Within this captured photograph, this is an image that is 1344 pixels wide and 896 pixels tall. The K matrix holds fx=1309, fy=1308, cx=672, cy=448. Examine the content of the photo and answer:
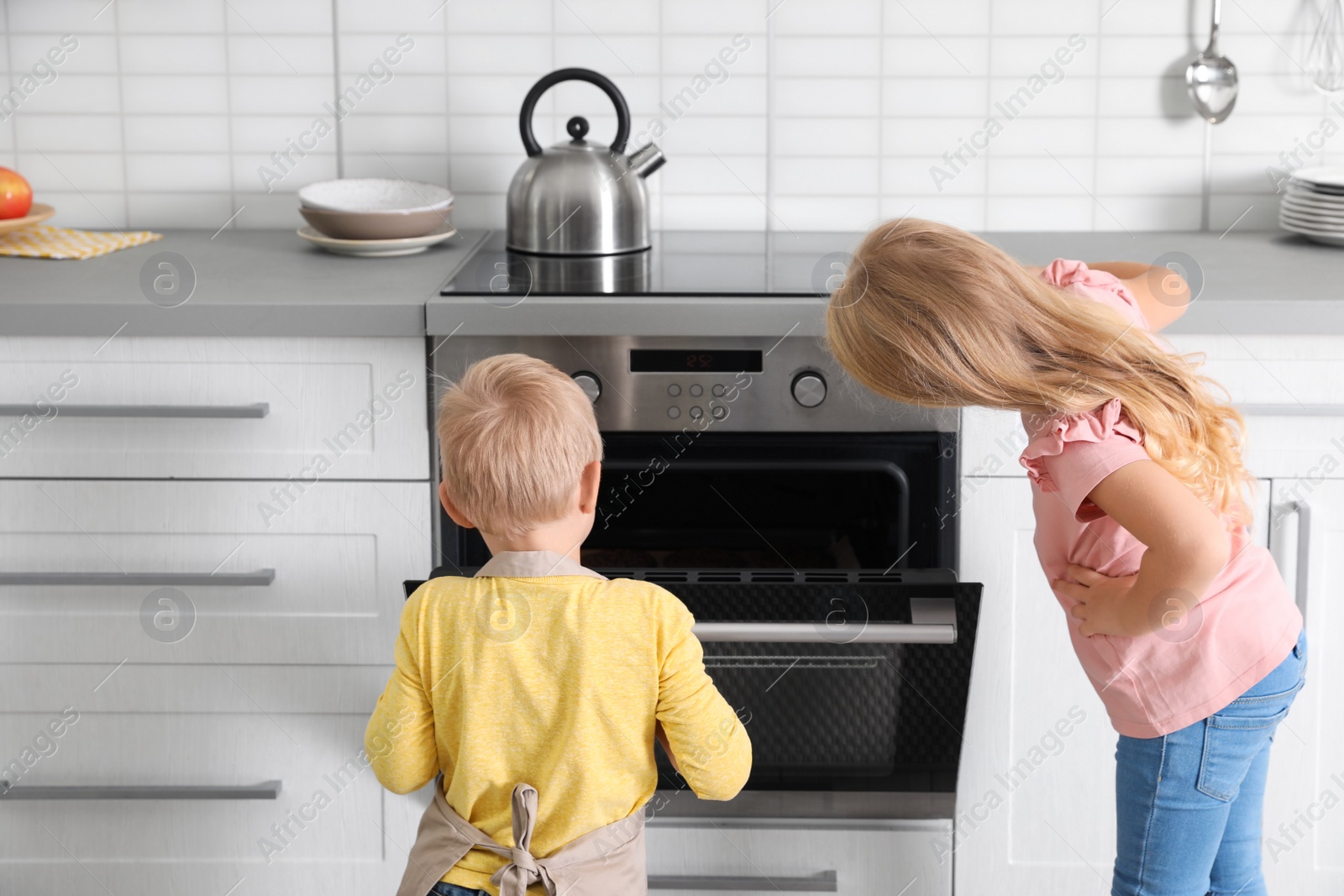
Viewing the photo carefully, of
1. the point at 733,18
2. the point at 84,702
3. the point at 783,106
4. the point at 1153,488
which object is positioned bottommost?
the point at 84,702

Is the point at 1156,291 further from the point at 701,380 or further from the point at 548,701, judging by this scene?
the point at 548,701

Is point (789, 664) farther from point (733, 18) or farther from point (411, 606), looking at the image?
point (733, 18)

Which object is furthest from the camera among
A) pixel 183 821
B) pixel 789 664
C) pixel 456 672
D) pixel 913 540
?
pixel 183 821

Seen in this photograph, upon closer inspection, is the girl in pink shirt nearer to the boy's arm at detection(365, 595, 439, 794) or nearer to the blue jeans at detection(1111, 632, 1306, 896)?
the blue jeans at detection(1111, 632, 1306, 896)

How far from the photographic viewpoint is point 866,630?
131cm

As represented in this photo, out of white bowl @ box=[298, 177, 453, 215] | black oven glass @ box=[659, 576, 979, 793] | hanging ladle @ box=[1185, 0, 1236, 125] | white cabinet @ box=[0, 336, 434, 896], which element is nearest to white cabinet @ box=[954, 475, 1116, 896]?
black oven glass @ box=[659, 576, 979, 793]

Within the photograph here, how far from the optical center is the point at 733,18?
195cm

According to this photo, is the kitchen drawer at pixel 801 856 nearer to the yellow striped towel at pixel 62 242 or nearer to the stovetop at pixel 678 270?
the stovetop at pixel 678 270

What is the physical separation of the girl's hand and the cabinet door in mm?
415

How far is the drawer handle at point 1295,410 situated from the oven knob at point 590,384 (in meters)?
0.72

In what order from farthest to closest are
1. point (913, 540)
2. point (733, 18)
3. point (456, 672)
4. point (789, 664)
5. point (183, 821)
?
1. point (733, 18)
2. point (183, 821)
3. point (913, 540)
4. point (789, 664)
5. point (456, 672)

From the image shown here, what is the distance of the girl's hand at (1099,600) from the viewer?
1158 millimetres

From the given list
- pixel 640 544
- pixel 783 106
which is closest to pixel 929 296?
pixel 640 544

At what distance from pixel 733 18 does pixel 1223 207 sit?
791 mm
